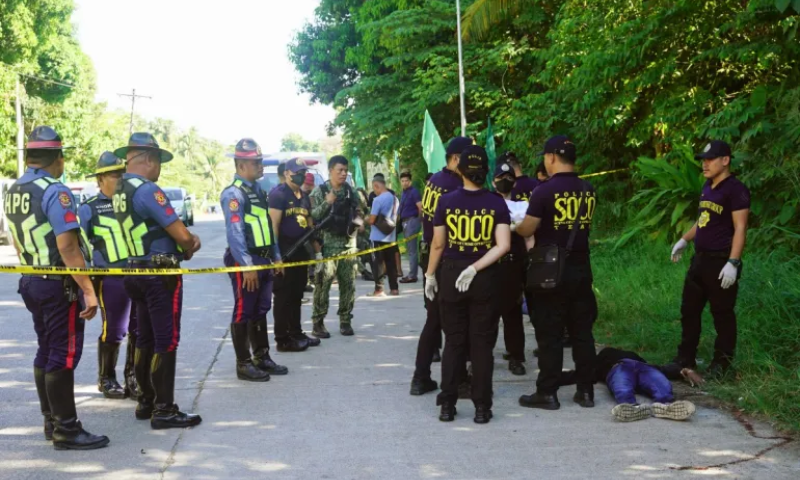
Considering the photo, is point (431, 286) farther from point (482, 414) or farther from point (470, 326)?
point (482, 414)

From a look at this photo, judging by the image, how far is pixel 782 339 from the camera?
21.5 feet

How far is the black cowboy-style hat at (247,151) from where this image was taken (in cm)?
683

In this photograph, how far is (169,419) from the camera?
18.4 ft

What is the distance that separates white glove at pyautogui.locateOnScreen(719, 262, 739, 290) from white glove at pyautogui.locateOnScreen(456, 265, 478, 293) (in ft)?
6.34

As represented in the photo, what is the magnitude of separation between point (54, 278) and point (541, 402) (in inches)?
130

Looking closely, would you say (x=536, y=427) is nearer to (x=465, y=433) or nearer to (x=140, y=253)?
(x=465, y=433)

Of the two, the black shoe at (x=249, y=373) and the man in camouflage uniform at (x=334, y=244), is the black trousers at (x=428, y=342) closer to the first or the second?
the black shoe at (x=249, y=373)

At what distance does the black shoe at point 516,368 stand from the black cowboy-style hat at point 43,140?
12.9ft

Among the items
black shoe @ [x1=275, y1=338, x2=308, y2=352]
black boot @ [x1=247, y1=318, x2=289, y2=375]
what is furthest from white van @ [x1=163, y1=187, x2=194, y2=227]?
black boot @ [x1=247, y1=318, x2=289, y2=375]

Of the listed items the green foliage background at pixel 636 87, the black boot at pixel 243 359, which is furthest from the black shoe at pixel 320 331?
the green foliage background at pixel 636 87

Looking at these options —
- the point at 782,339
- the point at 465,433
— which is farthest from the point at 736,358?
the point at 465,433

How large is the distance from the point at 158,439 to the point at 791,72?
8.08 metres

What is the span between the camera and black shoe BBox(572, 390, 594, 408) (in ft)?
19.6

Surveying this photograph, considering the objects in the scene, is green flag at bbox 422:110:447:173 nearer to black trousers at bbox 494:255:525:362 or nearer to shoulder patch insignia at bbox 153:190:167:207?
black trousers at bbox 494:255:525:362
